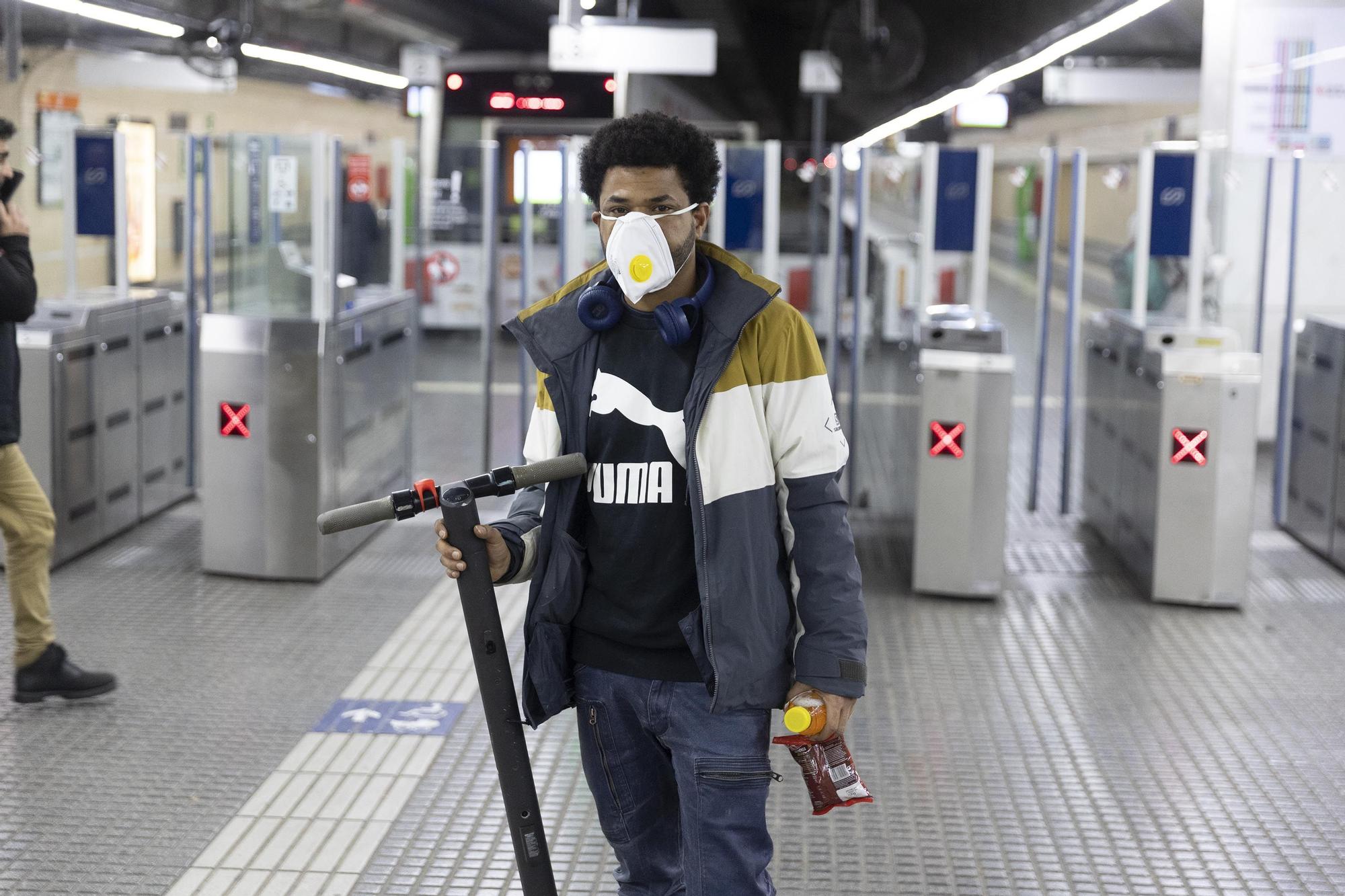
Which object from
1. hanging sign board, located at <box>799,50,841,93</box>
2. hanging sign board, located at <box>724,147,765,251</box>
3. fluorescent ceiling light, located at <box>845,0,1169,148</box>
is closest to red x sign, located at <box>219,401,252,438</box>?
hanging sign board, located at <box>724,147,765,251</box>

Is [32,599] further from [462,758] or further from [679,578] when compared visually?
[679,578]

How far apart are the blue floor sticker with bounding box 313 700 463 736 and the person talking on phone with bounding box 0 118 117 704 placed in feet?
2.30

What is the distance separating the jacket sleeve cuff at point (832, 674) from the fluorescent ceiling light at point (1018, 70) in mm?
5424

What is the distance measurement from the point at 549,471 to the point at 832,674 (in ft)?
1.54

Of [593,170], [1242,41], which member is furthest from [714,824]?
[1242,41]

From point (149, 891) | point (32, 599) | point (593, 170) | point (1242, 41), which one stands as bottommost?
point (149, 891)

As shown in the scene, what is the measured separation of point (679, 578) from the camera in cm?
202

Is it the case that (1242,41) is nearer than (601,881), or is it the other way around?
(601,881)

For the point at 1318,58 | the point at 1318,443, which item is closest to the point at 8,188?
the point at 1318,443

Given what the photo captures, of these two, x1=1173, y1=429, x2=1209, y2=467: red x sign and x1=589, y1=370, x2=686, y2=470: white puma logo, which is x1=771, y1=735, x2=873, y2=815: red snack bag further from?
x1=1173, y1=429, x2=1209, y2=467: red x sign

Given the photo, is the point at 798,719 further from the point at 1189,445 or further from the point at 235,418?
the point at 235,418

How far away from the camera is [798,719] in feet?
6.39

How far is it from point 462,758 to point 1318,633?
10.2 feet

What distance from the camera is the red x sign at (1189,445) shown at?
17.6 feet
